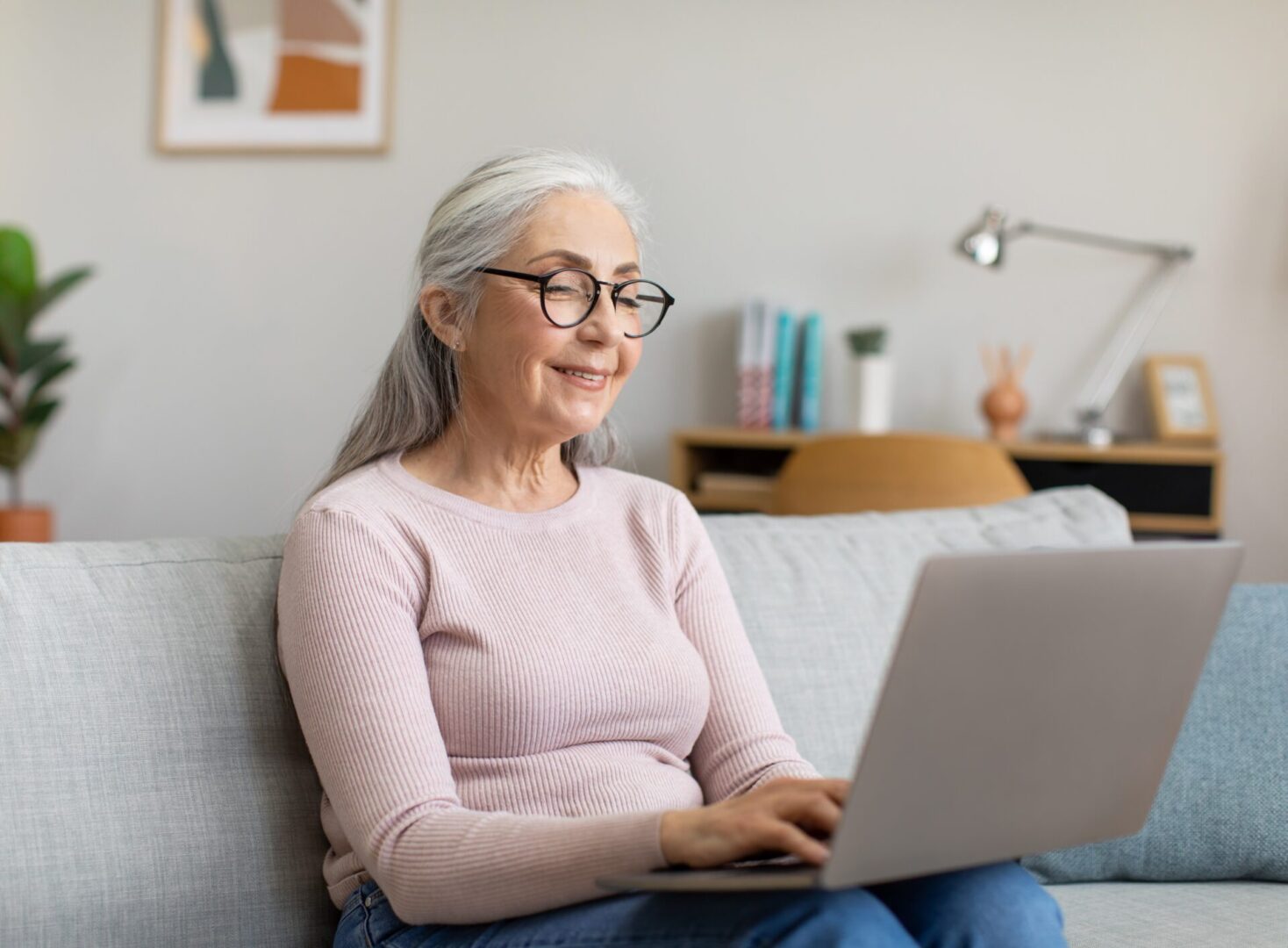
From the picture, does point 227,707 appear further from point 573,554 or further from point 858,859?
point 858,859

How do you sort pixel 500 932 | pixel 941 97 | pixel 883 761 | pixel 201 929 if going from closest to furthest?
pixel 883 761 → pixel 500 932 → pixel 201 929 → pixel 941 97

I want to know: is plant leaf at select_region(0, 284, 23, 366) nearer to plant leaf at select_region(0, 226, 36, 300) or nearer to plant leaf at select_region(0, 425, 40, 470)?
plant leaf at select_region(0, 226, 36, 300)

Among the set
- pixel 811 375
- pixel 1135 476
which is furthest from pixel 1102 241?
pixel 811 375

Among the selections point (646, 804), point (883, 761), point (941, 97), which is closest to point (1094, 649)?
point (883, 761)

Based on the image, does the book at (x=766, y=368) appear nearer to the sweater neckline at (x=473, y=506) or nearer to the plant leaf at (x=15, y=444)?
the plant leaf at (x=15, y=444)

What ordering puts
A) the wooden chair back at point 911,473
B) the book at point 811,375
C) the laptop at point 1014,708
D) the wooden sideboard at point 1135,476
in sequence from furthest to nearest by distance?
the book at point 811,375, the wooden sideboard at point 1135,476, the wooden chair back at point 911,473, the laptop at point 1014,708

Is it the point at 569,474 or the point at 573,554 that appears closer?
the point at 573,554

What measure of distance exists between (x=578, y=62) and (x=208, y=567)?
2.99 meters

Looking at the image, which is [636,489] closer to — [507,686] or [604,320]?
[604,320]

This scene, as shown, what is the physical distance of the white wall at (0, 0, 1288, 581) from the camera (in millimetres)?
3723

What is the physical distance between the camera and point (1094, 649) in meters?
1.01

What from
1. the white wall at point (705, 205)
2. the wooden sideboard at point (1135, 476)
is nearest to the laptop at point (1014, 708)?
the wooden sideboard at point (1135, 476)

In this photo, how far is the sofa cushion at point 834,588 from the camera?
65.2 inches

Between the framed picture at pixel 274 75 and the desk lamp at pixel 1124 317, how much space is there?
6.04 ft
